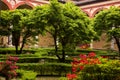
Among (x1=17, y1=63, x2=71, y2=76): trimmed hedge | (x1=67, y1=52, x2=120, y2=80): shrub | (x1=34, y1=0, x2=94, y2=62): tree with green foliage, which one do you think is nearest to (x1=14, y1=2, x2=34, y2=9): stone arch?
(x1=34, y1=0, x2=94, y2=62): tree with green foliage

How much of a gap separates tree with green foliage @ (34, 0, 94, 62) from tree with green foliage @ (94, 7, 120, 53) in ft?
17.2

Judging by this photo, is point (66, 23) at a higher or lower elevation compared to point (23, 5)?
lower

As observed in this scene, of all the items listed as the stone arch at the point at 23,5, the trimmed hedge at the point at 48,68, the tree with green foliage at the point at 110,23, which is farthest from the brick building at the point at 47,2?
the trimmed hedge at the point at 48,68

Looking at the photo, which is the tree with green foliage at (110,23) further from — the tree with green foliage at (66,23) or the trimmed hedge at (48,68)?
the trimmed hedge at (48,68)

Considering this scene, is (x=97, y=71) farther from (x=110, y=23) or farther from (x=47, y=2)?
(x=47, y=2)

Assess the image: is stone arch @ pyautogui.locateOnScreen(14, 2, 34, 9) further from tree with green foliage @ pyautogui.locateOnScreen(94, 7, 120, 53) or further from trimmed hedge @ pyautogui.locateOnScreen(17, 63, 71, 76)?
trimmed hedge @ pyautogui.locateOnScreen(17, 63, 71, 76)

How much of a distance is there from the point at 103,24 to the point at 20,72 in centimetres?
1294

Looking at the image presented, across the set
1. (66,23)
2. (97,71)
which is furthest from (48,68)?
(97,71)

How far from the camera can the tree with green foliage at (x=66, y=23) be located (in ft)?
62.6

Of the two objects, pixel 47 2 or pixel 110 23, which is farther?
pixel 47 2

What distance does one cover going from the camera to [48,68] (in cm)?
1741

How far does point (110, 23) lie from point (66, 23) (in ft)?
23.2

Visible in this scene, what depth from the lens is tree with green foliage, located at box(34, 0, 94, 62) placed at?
19094 mm

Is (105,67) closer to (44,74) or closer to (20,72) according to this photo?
(20,72)
